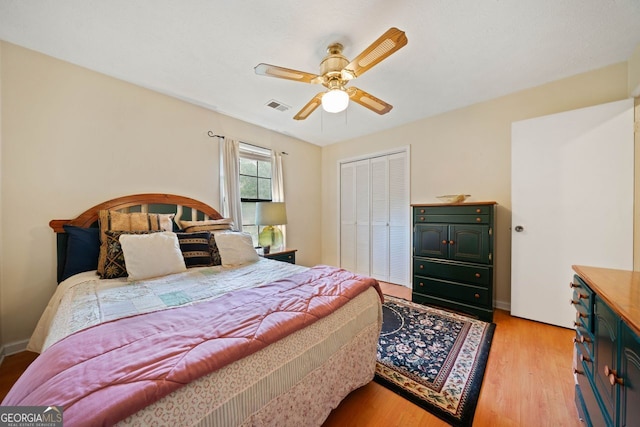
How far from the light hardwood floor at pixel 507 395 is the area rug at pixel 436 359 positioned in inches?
2.4

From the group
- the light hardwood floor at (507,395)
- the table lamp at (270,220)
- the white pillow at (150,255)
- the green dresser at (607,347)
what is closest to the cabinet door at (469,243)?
the light hardwood floor at (507,395)

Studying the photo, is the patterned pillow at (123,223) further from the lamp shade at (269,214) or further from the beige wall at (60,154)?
the lamp shade at (269,214)

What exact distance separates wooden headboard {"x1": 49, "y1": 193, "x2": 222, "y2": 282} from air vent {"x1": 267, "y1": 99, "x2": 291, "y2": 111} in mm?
1486

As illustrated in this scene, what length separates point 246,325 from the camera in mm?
937

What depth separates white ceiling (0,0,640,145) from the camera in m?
1.53

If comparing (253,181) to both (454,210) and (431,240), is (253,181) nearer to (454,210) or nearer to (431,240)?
(431,240)

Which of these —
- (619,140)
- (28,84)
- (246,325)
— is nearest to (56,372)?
(246,325)

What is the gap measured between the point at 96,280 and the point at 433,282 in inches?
127

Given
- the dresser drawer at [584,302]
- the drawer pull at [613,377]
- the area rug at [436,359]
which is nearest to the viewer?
the drawer pull at [613,377]

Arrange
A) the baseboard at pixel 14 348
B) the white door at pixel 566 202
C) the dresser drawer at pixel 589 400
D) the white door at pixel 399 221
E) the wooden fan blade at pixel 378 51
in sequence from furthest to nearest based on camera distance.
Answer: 1. the white door at pixel 399 221
2. the white door at pixel 566 202
3. the baseboard at pixel 14 348
4. the wooden fan blade at pixel 378 51
5. the dresser drawer at pixel 589 400

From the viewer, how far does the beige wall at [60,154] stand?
5.94 ft

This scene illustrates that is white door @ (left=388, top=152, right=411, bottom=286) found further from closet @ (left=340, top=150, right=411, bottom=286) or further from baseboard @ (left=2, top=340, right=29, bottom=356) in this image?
baseboard @ (left=2, top=340, right=29, bottom=356)

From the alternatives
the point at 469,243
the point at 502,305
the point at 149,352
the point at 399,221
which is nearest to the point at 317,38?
the point at 149,352

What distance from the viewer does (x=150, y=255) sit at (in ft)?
5.71
